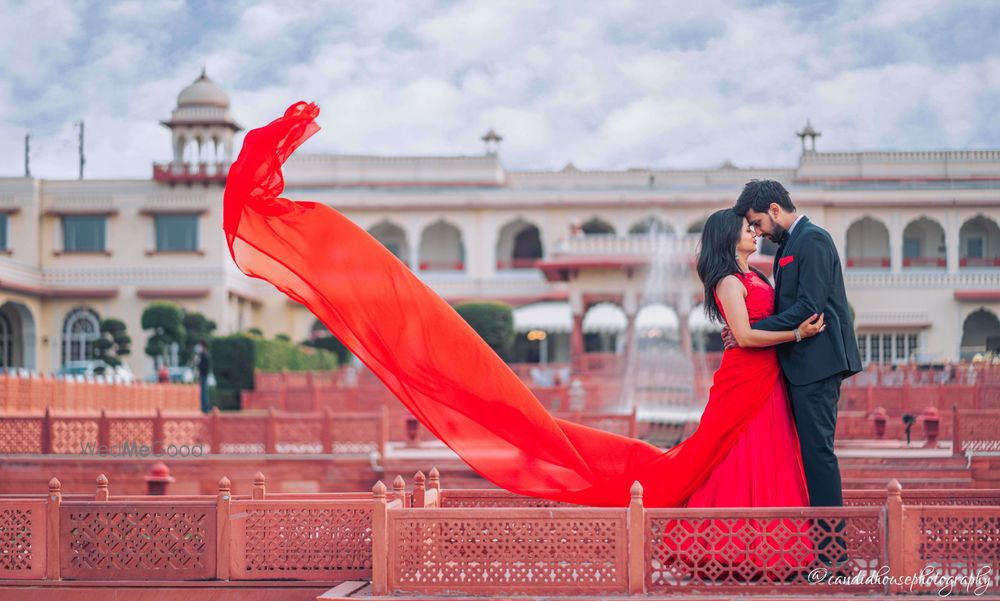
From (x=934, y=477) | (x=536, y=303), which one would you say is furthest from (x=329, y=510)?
(x=536, y=303)

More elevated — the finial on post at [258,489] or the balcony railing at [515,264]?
the balcony railing at [515,264]

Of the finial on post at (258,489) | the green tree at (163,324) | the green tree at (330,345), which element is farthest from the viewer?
the green tree at (330,345)

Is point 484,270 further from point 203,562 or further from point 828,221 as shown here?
point 203,562

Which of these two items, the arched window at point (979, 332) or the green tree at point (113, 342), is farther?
the arched window at point (979, 332)

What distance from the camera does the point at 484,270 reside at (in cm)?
3762

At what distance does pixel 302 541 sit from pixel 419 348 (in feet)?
3.57

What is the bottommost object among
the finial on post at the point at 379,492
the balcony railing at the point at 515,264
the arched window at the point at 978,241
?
the finial on post at the point at 379,492

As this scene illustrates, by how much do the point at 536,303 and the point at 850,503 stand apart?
98.4 ft

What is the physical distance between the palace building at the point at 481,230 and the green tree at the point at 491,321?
5.24 m

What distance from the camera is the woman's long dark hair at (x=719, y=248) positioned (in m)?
5.73

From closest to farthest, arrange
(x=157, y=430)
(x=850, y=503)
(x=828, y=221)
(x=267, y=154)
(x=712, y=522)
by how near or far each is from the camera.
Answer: (x=712, y=522), (x=267, y=154), (x=850, y=503), (x=157, y=430), (x=828, y=221)

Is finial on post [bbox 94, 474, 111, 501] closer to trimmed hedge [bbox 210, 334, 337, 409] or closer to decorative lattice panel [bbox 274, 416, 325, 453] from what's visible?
decorative lattice panel [bbox 274, 416, 325, 453]

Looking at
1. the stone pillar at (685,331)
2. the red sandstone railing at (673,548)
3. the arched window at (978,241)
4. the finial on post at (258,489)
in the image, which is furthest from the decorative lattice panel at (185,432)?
the arched window at (978,241)

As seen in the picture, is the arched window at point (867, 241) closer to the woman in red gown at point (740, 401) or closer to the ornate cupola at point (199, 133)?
the ornate cupola at point (199, 133)
